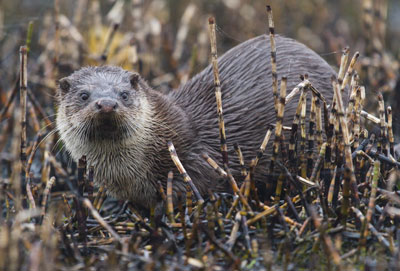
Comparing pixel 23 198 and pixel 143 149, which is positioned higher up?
pixel 143 149

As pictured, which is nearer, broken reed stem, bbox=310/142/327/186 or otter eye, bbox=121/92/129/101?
broken reed stem, bbox=310/142/327/186

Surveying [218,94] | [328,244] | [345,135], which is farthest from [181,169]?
[328,244]

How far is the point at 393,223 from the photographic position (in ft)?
10.2

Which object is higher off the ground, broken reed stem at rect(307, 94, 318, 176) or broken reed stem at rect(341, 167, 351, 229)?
broken reed stem at rect(307, 94, 318, 176)

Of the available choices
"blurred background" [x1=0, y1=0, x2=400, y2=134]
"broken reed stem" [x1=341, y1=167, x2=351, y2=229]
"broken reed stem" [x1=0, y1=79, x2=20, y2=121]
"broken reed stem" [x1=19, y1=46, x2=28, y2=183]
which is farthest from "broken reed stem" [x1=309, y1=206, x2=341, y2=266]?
"broken reed stem" [x1=0, y1=79, x2=20, y2=121]

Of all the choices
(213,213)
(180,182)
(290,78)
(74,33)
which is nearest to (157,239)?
(213,213)

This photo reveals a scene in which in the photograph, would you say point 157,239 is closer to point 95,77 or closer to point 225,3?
point 95,77

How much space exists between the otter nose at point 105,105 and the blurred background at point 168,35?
1.12m

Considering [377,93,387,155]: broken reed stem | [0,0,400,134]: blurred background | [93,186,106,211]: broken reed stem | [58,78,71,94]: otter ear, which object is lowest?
[93,186,106,211]: broken reed stem

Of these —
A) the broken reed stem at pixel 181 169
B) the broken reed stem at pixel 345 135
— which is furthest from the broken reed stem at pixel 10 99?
the broken reed stem at pixel 345 135

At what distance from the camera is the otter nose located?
3336 millimetres

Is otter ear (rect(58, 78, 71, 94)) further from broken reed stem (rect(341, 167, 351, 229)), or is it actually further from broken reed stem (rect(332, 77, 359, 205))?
broken reed stem (rect(341, 167, 351, 229))

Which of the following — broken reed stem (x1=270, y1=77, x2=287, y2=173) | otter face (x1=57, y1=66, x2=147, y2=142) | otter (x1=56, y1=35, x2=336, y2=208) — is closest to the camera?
broken reed stem (x1=270, y1=77, x2=287, y2=173)

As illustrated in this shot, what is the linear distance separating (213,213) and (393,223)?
0.84 metres
